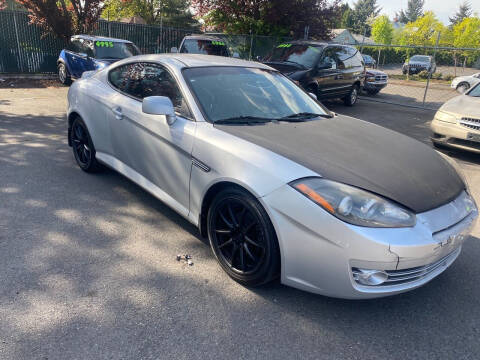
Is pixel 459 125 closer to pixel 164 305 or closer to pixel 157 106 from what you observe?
pixel 157 106

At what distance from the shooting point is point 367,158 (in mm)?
2760

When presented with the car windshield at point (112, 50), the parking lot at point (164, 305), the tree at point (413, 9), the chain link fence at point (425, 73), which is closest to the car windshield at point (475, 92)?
the chain link fence at point (425, 73)

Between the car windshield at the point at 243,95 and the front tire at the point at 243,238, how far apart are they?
76 centimetres

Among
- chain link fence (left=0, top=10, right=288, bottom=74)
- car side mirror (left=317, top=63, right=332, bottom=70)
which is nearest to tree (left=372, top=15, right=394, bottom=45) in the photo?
chain link fence (left=0, top=10, right=288, bottom=74)

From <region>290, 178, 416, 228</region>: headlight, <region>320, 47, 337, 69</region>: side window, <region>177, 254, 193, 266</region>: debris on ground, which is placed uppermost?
<region>320, 47, 337, 69</region>: side window

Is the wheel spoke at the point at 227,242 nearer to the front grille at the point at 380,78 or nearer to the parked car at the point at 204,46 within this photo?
the parked car at the point at 204,46

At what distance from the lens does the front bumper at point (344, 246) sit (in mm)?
2180

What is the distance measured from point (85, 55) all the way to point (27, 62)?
4.38 m

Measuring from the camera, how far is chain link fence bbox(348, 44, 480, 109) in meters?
13.6

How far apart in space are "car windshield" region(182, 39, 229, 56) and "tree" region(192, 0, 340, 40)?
8.61 ft

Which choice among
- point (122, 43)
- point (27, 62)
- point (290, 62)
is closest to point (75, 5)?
point (27, 62)

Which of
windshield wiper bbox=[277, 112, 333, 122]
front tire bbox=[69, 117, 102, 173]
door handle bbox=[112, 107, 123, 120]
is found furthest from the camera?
front tire bbox=[69, 117, 102, 173]

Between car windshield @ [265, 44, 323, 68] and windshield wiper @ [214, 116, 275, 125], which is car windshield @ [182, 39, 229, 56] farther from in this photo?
windshield wiper @ [214, 116, 275, 125]

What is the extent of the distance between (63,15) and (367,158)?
47.3 ft
